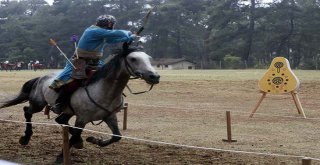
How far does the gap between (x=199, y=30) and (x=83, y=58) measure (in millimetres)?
71547

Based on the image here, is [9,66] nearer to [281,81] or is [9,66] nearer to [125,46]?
[281,81]

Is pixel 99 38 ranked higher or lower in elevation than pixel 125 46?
higher

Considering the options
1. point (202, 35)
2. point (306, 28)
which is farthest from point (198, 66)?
point (306, 28)

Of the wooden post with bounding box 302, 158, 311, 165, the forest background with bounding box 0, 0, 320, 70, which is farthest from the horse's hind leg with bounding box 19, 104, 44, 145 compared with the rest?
the forest background with bounding box 0, 0, 320, 70

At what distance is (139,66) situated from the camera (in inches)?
275

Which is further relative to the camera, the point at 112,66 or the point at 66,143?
the point at 112,66

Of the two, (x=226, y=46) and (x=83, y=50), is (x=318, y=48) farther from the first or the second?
(x=83, y=50)

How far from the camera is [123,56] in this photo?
7367mm

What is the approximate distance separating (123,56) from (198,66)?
226ft

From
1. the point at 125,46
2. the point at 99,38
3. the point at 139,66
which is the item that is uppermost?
the point at 99,38

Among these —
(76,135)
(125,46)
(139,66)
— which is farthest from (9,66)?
(139,66)

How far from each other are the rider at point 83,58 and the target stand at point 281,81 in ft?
24.1

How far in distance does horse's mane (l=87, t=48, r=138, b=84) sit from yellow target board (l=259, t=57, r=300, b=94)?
7743 mm

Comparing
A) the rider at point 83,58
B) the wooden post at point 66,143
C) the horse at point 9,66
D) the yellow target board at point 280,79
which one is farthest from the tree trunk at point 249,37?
the wooden post at point 66,143
